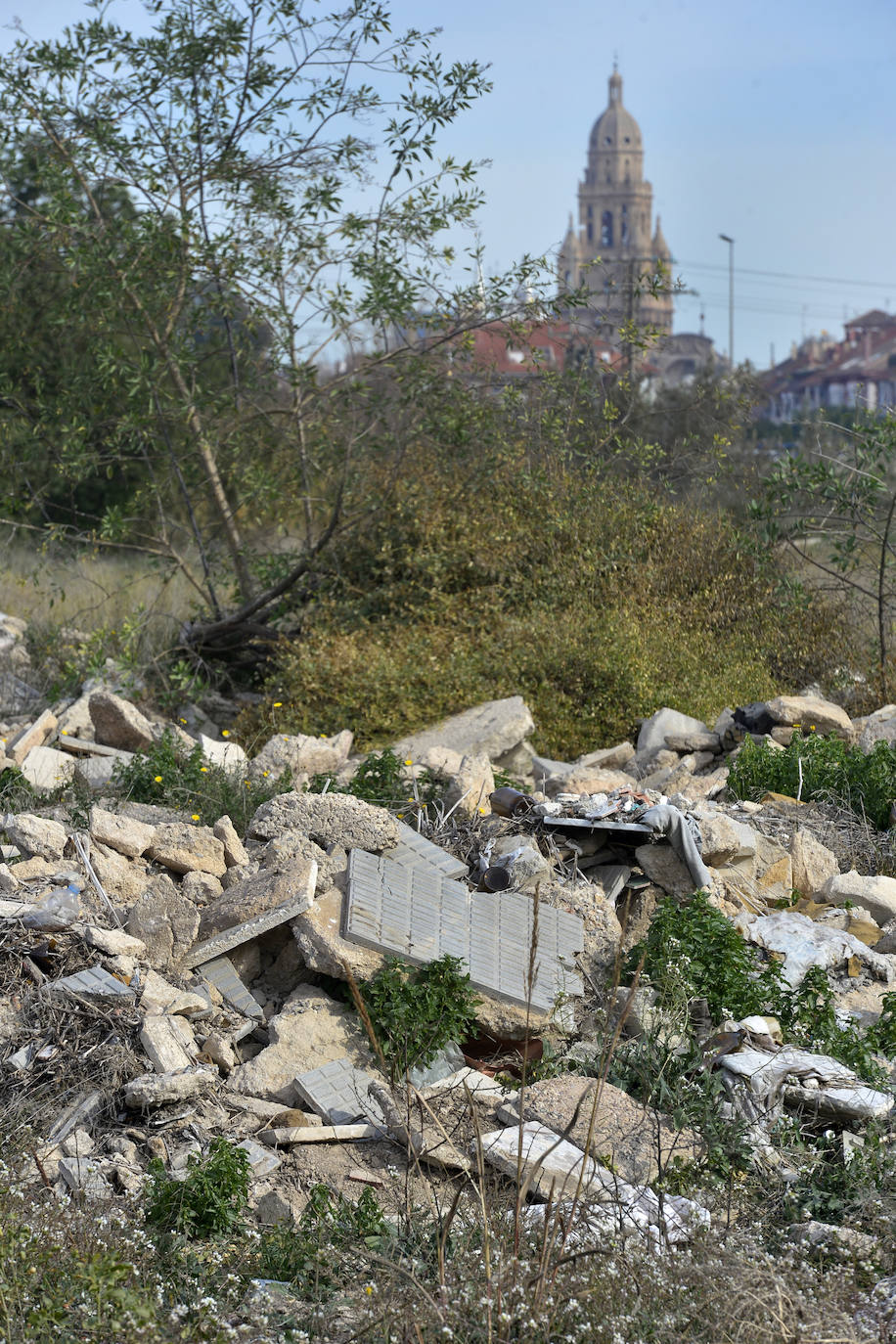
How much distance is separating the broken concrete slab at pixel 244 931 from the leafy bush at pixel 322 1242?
1.28m

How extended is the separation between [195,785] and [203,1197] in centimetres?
333

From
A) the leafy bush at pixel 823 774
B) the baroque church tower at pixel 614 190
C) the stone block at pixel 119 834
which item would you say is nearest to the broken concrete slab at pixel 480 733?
the leafy bush at pixel 823 774

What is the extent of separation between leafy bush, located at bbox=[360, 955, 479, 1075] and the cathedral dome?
479ft

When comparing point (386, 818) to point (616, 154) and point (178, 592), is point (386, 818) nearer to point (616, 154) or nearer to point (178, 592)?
point (178, 592)

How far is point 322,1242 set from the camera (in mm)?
3020

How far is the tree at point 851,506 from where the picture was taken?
857cm

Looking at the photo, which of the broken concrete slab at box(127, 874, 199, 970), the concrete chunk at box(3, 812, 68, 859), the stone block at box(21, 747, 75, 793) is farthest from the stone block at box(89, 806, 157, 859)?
the stone block at box(21, 747, 75, 793)

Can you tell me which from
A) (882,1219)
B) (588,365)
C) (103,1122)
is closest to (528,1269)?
(882,1219)

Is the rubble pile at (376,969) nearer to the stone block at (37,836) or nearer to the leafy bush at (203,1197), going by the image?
the stone block at (37,836)

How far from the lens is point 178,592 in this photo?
11.3 m

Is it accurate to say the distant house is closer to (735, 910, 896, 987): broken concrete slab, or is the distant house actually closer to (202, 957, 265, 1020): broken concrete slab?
(735, 910, 896, 987): broken concrete slab

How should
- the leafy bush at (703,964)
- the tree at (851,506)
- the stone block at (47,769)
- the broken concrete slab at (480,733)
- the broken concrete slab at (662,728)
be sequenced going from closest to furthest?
the leafy bush at (703,964) < the stone block at (47,769) < the broken concrete slab at (480,733) < the broken concrete slab at (662,728) < the tree at (851,506)

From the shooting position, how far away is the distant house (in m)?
A: 64.5

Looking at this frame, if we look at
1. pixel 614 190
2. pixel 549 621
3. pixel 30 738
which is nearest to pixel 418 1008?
pixel 30 738
